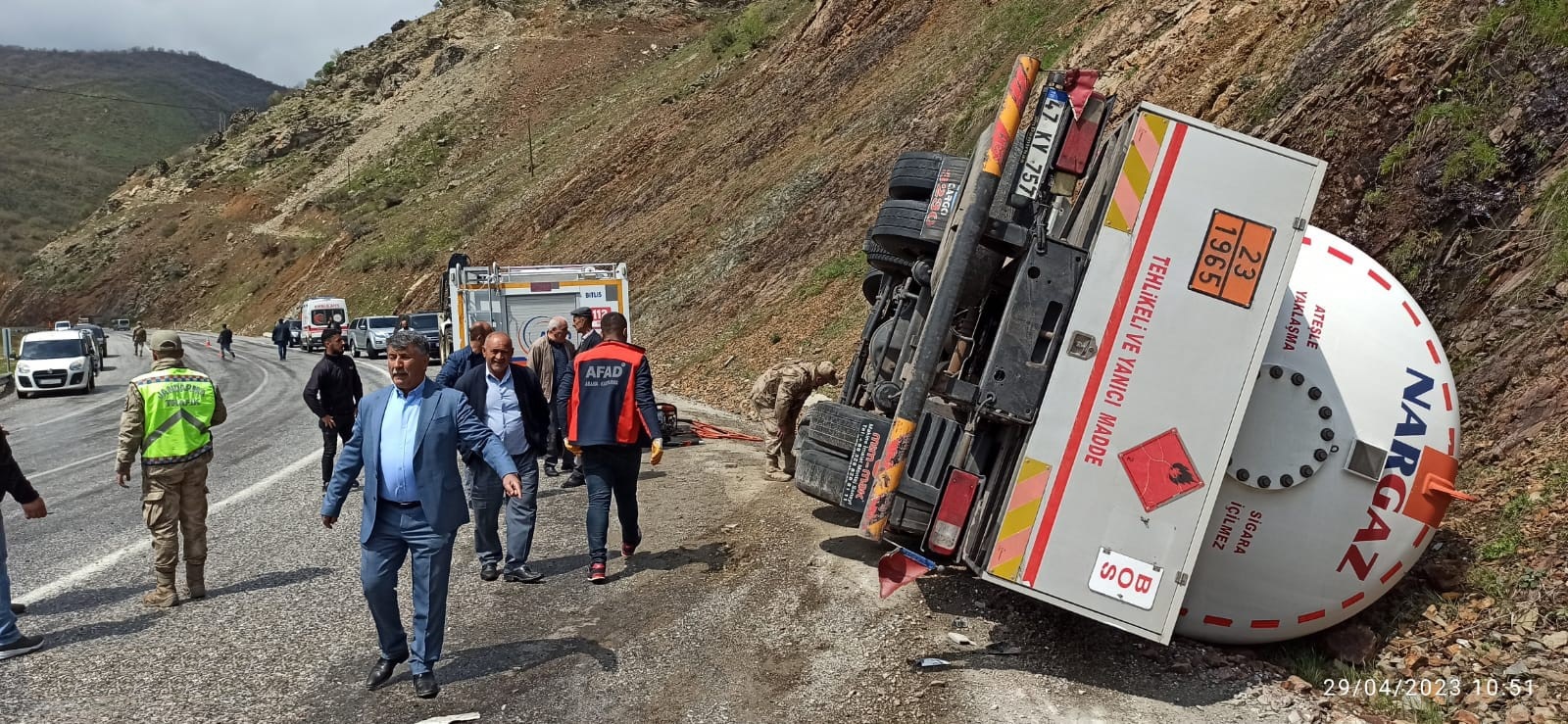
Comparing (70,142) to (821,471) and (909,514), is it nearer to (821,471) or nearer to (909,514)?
(821,471)

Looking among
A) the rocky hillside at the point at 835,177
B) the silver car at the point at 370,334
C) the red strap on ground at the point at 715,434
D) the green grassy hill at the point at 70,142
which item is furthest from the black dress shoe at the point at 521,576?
the green grassy hill at the point at 70,142

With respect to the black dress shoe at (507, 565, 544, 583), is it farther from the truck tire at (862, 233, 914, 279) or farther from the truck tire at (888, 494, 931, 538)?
the truck tire at (862, 233, 914, 279)

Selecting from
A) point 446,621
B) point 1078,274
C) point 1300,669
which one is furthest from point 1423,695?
point 446,621

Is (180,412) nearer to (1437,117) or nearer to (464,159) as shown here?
(1437,117)

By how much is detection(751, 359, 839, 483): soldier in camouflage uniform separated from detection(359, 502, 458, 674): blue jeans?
4.47 meters

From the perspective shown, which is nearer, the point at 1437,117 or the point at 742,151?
the point at 1437,117

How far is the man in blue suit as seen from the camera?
4.70m

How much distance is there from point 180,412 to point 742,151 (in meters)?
23.5

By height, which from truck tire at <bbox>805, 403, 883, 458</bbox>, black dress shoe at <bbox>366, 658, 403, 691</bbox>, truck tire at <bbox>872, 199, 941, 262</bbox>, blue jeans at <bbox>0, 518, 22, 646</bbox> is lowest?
blue jeans at <bbox>0, 518, 22, 646</bbox>

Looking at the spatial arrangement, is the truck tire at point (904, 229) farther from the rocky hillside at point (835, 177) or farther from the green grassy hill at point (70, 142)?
the green grassy hill at point (70, 142)

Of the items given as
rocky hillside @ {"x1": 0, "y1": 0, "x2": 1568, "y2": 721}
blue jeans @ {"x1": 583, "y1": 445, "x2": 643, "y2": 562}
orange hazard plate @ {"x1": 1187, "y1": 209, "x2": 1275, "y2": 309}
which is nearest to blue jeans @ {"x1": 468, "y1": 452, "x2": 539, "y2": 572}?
blue jeans @ {"x1": 583, "y1": 445, "x2": 643, "y2": 562}

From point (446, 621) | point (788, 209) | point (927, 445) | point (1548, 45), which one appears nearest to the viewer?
point (927, 445)

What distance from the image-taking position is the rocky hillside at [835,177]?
19.6 feet

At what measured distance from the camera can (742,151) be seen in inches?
1131
